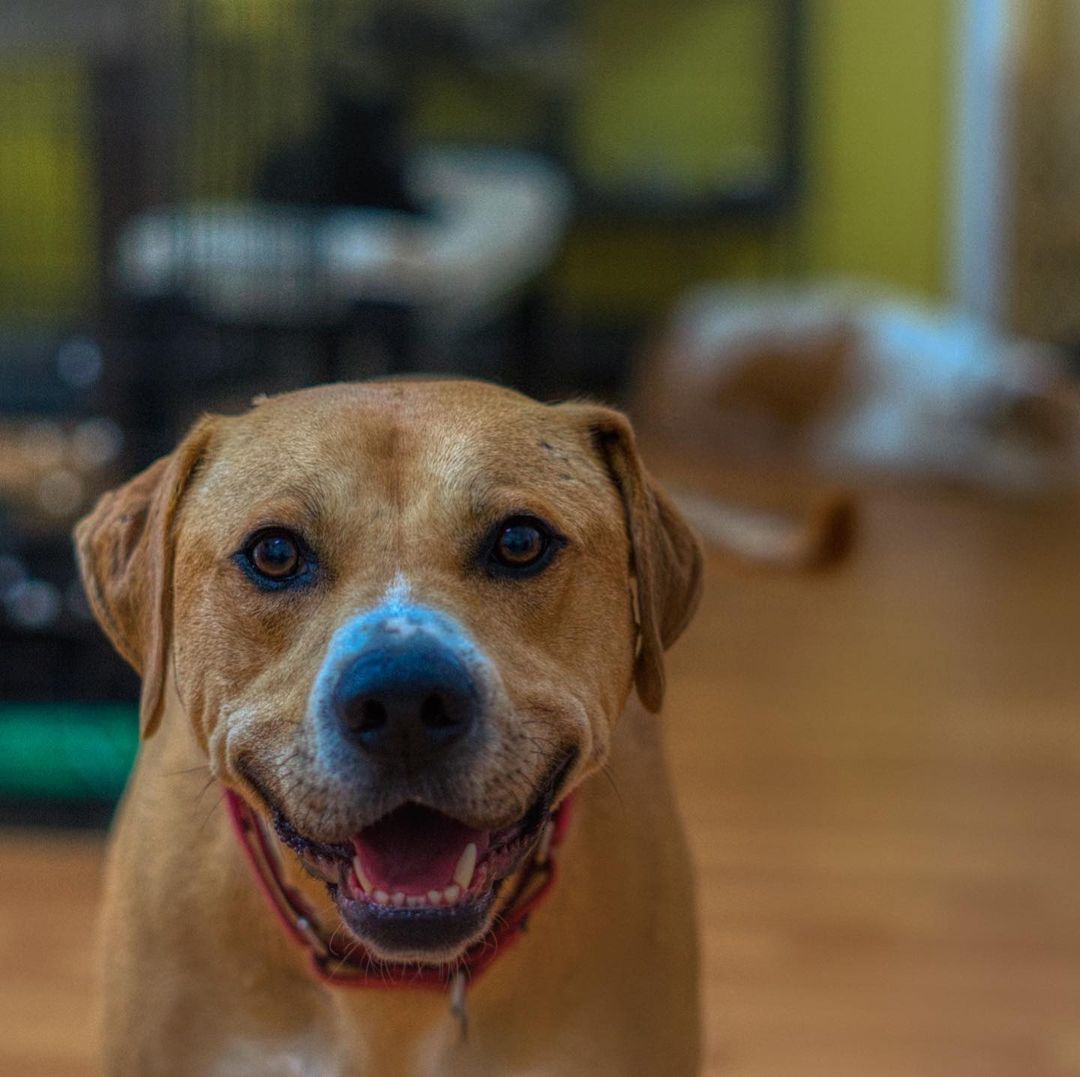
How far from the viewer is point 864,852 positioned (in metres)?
2.51

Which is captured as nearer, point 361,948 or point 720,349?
point 361,948

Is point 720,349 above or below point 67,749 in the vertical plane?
below

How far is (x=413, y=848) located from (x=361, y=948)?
16cm

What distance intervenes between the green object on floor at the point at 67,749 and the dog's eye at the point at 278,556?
161cm

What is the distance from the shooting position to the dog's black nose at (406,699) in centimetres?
101

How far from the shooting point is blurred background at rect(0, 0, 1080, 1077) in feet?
7.48

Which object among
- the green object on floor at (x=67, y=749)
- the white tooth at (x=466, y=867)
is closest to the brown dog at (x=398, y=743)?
the white tooth at (x=466, y=867)

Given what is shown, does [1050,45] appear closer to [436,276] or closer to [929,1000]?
[436,276]

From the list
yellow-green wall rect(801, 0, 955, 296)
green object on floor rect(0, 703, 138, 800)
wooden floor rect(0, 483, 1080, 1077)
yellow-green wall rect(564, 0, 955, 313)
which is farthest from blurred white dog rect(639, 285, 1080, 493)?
green object on floor rect(0, 703, 138, 800)

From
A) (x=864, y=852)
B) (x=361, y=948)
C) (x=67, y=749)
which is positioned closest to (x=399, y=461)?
(x=361, y=948)

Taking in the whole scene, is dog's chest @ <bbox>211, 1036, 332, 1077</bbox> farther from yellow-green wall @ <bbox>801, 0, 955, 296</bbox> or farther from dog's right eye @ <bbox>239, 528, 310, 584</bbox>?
yellow-green wall @ <bbox>801, 0, 955, 296</bbox>

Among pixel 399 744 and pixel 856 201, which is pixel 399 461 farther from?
pixel 856 201

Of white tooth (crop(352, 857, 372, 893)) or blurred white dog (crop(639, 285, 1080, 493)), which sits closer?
white tooth (crop(352, 857, 372, 893))

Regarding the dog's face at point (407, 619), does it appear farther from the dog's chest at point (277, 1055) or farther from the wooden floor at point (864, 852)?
the wooden floor at point (864, 852)
